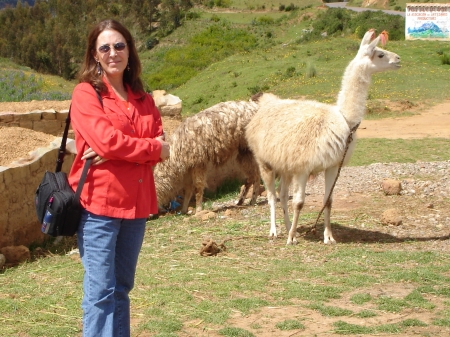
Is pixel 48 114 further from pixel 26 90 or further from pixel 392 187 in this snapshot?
pixel 26 90

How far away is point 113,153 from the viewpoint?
3611 millimetres

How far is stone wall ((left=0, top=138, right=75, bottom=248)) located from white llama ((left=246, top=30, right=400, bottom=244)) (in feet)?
8.53

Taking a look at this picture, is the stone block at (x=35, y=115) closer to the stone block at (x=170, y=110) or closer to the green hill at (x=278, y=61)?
the stone block at (x=170, y=110)

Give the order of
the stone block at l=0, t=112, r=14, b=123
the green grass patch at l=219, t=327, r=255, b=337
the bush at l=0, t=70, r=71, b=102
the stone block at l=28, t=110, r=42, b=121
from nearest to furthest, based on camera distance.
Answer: the green grass patch at l=219, t=327, r=255, b=337 < the stone block at l=0, t=112, r=14, b=123 < the stone block at l=28, t=110, r=42, b=121 < the bush at l=0, t=70, r=71, b=102

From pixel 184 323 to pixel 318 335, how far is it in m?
0.96

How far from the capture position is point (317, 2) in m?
66.4

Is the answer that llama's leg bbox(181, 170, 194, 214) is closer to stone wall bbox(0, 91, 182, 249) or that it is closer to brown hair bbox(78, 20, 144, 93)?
stone wall bbox(0, 91, 182, 249)

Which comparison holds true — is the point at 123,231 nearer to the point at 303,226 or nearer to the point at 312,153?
the point at 312,153

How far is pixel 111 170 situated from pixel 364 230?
514 centimetres

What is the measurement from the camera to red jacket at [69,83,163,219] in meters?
3.63

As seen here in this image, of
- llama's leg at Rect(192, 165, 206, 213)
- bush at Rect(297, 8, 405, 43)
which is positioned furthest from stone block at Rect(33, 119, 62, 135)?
bush at Rect(297, 8, 405, 43)

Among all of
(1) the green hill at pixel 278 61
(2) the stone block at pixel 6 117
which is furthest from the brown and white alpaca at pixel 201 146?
(1) the green hill at pixel 278 61

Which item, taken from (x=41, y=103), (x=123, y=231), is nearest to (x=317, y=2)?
(x=41, y=103)

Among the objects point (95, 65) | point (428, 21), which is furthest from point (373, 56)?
point (428, 21)
